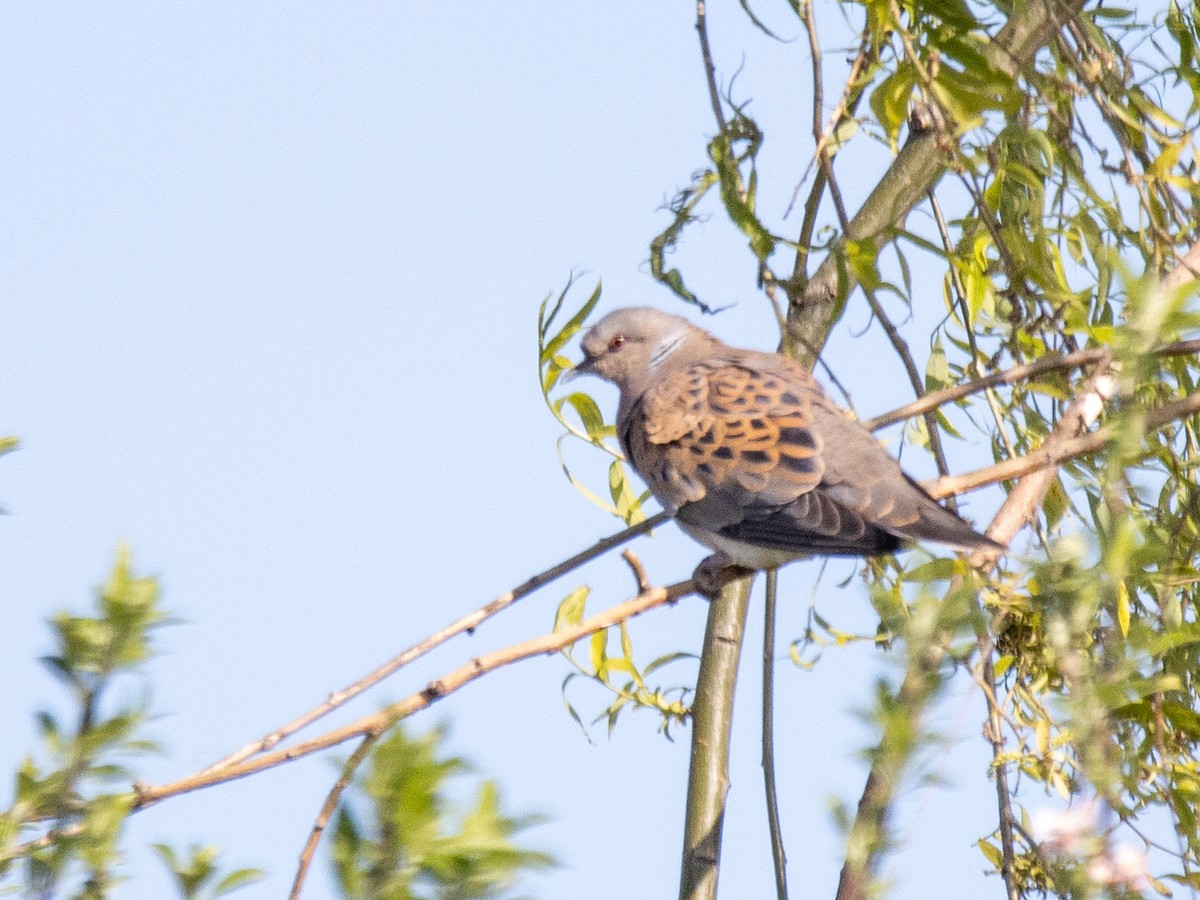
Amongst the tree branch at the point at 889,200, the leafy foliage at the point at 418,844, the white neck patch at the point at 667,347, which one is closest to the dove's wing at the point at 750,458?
the tree branch at the point at 889,200

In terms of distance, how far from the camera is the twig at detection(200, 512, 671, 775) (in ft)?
6.81

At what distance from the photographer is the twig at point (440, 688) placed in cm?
188

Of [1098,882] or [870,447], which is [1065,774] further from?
[1098,882]

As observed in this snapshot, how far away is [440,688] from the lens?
2291 mm

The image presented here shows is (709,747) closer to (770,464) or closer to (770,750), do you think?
(770,750)

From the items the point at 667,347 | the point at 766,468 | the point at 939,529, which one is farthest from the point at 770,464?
the point at 667,347

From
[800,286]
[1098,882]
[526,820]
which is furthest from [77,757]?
[800,286]

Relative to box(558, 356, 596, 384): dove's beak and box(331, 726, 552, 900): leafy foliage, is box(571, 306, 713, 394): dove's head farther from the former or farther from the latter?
box(331, 726, 552, 900): leafy foliage

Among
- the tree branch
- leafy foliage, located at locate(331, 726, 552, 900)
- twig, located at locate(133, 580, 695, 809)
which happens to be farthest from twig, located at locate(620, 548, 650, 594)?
leafy foliage, located at locate(331, 726, 552, 900)

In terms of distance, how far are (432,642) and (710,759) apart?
984 millimetres

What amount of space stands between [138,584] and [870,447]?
9.47ft

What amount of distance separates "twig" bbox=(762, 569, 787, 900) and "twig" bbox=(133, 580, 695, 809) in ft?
1.24

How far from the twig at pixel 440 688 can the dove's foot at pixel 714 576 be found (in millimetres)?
354

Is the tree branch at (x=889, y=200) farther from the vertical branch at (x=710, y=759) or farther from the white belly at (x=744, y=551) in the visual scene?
→ the vertical branch at (x=710, y=759)
